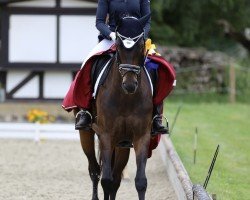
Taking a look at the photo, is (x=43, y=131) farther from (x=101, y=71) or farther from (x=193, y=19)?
(x=193, y=19)

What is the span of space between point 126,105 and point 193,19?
22833mm

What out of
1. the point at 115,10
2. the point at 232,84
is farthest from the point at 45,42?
the point at 115,10

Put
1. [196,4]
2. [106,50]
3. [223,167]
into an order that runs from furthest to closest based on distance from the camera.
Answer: [196,4] → [223,167] → [106,50]

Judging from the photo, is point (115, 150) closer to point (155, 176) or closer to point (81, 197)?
point (81, 197)

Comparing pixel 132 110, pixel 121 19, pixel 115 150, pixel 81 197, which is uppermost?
pixel 121 19

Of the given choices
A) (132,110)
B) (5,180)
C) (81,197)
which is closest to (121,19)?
(132,110)

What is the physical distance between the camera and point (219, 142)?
16297mm

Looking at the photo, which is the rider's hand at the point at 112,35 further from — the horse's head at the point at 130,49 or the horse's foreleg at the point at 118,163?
the horse's foreleg at the point at 118,163

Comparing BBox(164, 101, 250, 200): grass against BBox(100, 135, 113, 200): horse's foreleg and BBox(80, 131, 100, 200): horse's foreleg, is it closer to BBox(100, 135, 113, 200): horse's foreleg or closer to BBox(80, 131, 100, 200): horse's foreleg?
BBox(80, 131, 100, 200): horse's foreleg

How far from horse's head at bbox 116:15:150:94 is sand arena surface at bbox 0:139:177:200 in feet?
8.79

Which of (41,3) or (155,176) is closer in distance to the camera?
(155,176)

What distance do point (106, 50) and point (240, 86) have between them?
61.7 ft

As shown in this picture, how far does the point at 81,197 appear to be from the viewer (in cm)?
1045

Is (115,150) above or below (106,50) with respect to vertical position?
below
